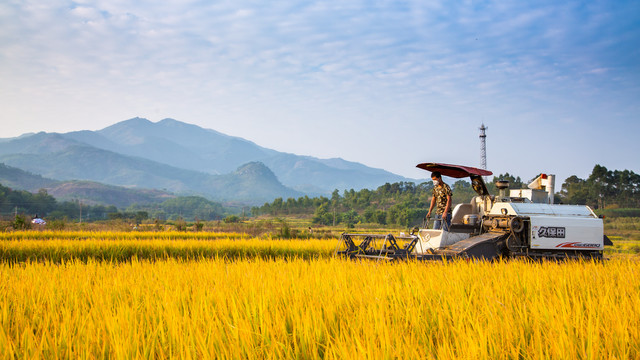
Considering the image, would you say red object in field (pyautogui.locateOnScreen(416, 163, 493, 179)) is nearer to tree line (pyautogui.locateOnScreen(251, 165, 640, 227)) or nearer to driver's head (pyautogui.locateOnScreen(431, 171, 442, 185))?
driver's head (pyautogui.locateOnScreen(431, 171, 442, 185))

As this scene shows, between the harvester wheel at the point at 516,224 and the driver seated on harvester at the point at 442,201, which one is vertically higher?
the driver seated on harvester at the point at 442,201

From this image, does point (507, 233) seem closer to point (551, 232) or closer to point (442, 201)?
point (551, 232)

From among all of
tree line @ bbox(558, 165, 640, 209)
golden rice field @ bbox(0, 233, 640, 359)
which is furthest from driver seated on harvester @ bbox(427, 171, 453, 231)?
tree line @ bbox(558, 165, 640, 209)

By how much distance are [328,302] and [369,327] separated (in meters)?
0.77

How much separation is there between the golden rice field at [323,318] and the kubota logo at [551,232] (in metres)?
2.61

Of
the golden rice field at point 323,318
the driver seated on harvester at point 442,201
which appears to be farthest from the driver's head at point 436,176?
the golden rice field at point 323,318

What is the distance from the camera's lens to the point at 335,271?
19.0 ft

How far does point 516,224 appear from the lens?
8523 millimetres

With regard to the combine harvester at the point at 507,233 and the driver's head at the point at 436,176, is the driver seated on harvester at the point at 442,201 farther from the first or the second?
the combine harvester at the point at 507,233

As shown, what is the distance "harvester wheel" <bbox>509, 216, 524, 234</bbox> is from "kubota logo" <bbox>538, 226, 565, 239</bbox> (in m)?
0.43

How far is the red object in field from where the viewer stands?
8.71 metres

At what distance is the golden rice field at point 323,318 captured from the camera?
2561mm

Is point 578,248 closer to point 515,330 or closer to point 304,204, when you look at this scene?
point 515,330

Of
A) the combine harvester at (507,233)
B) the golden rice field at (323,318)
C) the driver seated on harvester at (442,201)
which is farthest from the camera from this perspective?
the driver seated on harvester at (442,201)
